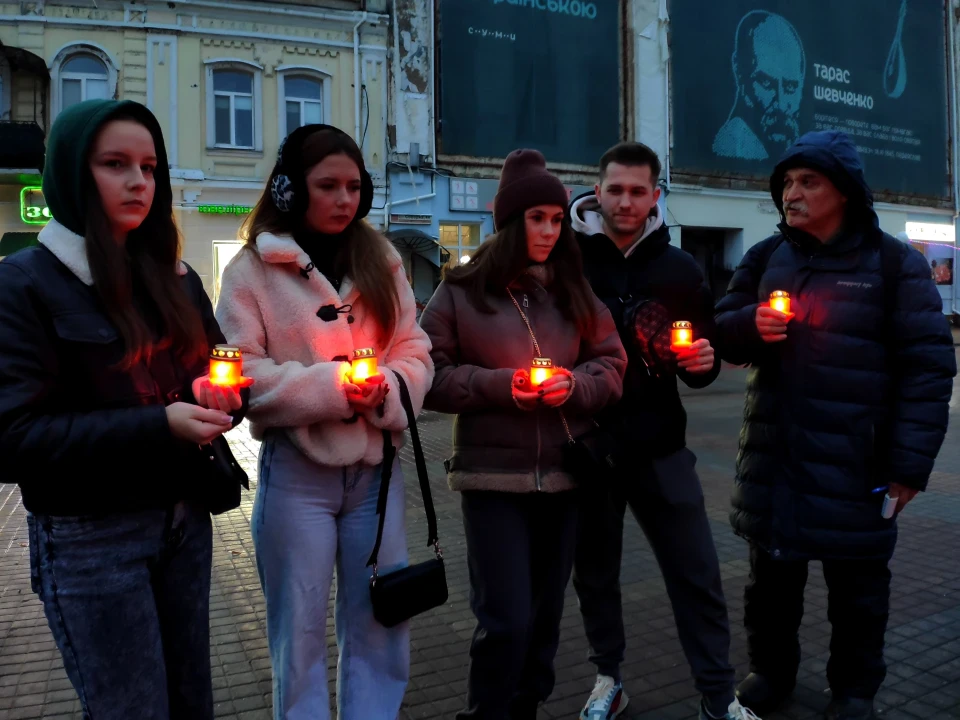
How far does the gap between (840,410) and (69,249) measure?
2.76 meters

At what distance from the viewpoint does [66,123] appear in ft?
6.56

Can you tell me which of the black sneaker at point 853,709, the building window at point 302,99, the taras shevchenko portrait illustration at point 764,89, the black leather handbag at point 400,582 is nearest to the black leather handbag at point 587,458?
the black leather handbag at point 400,582

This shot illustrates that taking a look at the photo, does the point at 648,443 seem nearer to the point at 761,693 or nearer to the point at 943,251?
the point at 761,693

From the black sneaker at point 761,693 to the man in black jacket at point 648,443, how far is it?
10.0 inches

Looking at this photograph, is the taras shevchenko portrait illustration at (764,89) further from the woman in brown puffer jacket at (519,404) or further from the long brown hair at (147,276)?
the long brown hair at (147,276)

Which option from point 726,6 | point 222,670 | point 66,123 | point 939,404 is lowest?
point 222,670

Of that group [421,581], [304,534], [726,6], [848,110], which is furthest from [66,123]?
[848,110]

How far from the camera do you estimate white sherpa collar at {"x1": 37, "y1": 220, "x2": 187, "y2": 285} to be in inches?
77.0

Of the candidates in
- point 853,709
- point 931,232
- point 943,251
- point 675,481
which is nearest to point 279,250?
point 675,481

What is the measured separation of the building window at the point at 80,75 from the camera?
16531 mm

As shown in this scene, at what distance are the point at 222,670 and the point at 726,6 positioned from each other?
77.1ft

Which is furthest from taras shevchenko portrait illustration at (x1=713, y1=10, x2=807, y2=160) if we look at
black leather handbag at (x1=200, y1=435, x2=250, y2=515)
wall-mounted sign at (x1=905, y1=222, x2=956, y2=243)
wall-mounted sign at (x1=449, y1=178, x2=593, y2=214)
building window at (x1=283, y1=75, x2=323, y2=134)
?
black leather handbag at (x1=200, y1=435, x2=250, y2=515)

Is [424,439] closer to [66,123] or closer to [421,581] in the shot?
[421,581]

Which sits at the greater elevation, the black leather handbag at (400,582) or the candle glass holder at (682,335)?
the candle glass holder at (682,335)
